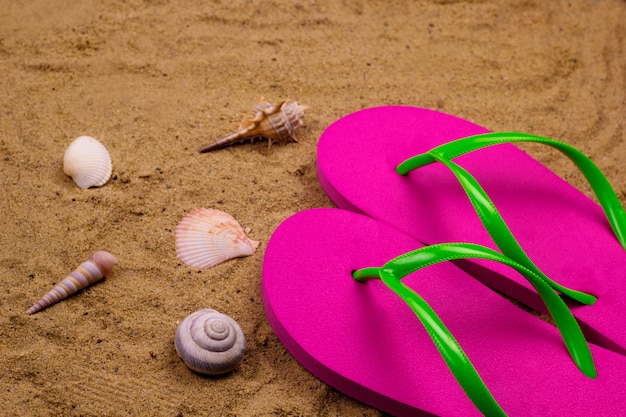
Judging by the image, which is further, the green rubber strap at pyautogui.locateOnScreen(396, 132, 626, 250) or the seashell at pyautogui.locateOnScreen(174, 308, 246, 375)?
the green rubber strap at pyautogui.locateOnScreen(396, 132, 626, 250)

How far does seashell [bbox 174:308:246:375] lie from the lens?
1.22 meters

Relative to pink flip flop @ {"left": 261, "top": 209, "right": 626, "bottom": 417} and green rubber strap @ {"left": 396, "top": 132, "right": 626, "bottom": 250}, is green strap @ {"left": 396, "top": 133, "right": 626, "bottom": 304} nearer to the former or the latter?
green rubber strap @ {"left": 396, "top": 132, "right": 626, "bottom": 250}

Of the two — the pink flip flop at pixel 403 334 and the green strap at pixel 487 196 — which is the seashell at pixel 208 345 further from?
the green strap at pixel 487 196

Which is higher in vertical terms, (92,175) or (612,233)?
(612,233)

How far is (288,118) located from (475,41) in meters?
0.82

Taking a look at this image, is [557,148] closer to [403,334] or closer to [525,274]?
[525,274]

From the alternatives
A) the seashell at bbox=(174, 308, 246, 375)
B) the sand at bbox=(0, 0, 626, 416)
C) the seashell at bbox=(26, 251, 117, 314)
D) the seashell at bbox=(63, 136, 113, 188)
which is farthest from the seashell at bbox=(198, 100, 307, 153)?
the seashell at bbox=(174, 308, 246, 375)

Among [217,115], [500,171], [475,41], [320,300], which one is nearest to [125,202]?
[217,115]

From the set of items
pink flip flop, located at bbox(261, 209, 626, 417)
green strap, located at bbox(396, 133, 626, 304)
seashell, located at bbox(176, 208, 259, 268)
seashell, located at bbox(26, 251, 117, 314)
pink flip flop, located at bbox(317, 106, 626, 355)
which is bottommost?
seashell, located at bbox(26, 251, 117, 314)

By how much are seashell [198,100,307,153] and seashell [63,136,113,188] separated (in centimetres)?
24

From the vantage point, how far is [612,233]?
1543 millimetres

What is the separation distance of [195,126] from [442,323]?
0.90m

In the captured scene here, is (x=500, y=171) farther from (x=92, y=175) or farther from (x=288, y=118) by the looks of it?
(x=92, y=175)

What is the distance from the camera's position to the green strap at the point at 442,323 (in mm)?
1075
